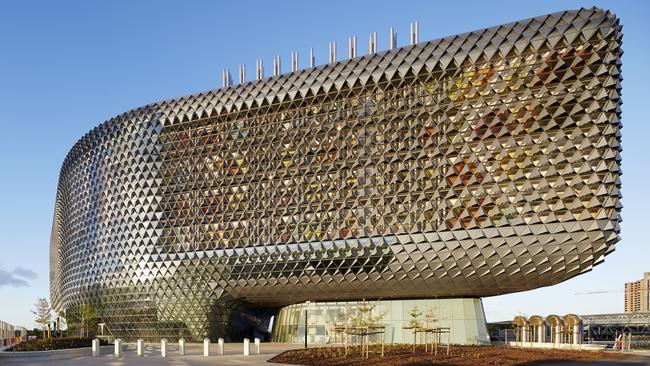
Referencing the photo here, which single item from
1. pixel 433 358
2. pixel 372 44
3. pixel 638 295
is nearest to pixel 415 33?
pixel 372 44

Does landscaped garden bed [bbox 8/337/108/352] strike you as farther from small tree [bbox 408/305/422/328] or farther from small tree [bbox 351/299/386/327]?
small tree [bbox 408/305/422/328]

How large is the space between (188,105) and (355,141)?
67.4 ft

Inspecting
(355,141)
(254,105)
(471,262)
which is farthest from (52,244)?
(471,262)

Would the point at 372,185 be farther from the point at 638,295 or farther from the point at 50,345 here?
the point at 638,295

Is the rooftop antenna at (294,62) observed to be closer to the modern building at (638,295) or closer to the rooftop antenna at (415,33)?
the rooftop antenna at (415,33)

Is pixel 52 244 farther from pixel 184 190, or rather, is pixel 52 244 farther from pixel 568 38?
pixel 568 38

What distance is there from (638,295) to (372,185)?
11979cm

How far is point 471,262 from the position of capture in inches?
1987

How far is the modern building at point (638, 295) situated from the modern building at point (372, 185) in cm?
9709

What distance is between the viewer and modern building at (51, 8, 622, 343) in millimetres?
46562

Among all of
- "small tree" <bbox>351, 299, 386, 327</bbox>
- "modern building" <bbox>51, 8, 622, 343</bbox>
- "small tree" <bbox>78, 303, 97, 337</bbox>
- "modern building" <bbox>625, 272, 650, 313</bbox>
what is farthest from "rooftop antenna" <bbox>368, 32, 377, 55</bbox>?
"modern building" <bbox>625, 272, 650, 313</bbox>

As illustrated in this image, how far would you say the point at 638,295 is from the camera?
145125mm

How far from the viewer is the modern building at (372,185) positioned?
46.6 metres

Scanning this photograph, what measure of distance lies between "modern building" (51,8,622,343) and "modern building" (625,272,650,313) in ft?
319
